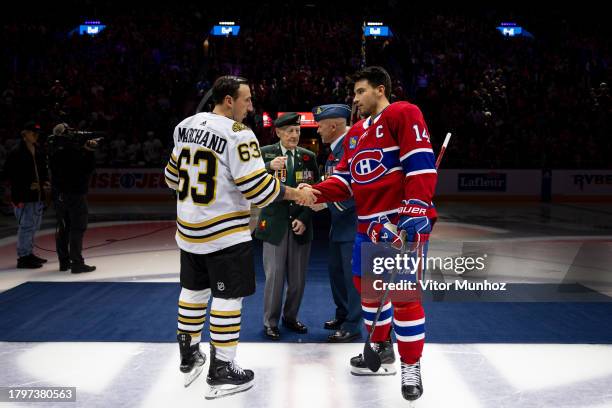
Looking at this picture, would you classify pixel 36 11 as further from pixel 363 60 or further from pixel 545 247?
pixel 545 247

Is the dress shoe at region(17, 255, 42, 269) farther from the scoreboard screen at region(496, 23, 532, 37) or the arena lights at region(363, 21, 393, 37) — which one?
the scoreboard screen at region(496, 23, 532, 37)

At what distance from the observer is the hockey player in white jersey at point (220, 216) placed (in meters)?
3.95

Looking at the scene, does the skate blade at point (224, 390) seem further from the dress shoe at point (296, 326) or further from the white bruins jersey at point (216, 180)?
the dress shoe at point (296, 326)

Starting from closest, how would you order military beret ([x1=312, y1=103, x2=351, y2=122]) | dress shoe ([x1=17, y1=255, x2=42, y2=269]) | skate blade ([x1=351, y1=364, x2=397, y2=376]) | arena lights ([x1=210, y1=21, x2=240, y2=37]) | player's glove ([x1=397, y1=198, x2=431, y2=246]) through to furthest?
player's glove ([x1=397, y1=198, x2=431, y2=246]) → skate blade ([x1=351, y1=364, x2=397, y2=376]) → military beret ([x1=312, y1=103, x2=351, y2=122]) → dress shoe ([x1=17, y1=255, x2=42, y2=269]) → arena lights ([x1=210, y1=21, x2=240, y2=37])

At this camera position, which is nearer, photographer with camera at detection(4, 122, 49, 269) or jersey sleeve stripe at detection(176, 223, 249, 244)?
jersey sleeve stripe at detection(176, 223, 249, 244)

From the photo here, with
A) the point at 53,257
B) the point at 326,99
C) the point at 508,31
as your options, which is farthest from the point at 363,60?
the point at 53,257

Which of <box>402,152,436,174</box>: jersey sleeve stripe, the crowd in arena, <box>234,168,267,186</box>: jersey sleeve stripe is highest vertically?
the crowd in arena

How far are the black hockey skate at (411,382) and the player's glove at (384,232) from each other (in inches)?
30.0

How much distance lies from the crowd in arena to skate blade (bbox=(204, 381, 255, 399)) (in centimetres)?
1331

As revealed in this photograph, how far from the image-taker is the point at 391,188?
13.2 feet

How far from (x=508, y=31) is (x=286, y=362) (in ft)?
91.1

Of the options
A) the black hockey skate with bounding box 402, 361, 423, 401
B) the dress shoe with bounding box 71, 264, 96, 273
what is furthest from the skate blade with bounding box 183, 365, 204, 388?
the dress shoe with bounding box 71, 264, 96, 273

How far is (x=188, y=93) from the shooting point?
814 inches

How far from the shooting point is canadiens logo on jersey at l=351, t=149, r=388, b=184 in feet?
13.3
